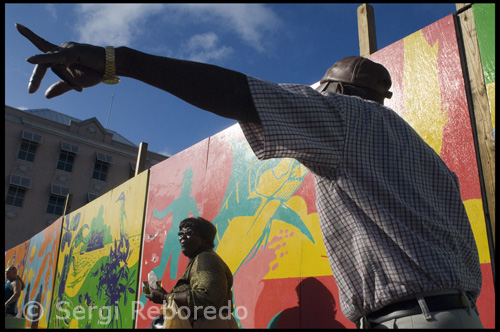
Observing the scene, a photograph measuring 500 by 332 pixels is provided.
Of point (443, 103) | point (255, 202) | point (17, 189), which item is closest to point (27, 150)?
point (17, 189)

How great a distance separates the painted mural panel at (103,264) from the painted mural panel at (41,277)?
2.17ft

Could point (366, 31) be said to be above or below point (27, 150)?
below

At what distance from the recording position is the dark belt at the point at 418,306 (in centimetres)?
106

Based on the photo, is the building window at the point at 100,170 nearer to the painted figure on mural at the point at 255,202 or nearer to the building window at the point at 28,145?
the building window at the point at 28,145

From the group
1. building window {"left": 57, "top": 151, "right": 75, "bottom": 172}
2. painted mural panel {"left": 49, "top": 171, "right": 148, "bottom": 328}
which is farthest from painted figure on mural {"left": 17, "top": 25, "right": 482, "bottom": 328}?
building window {"left": 57, "top": 151, "right": 75, "bottom": 172}

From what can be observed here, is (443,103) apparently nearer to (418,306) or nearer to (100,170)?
(418,306)

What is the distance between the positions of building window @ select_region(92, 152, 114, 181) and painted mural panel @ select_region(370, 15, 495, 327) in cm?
2131

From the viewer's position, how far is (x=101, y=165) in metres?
22.9

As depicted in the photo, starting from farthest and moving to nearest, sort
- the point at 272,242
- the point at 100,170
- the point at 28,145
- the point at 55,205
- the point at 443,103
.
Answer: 1. the point at 100,170
2. the point at 55,205
3. the point at 28,145
4. the point at 272,242
5. the point at 443,103

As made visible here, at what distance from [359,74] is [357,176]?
403 millimetres

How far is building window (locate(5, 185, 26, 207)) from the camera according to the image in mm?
19652

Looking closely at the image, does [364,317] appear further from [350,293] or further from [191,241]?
[191,241]

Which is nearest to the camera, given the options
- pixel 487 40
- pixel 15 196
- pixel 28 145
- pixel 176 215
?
pixel 487 40

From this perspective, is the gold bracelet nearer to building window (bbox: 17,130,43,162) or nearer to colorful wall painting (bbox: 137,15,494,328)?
colorful wall painting (bbox: 137,15,494,328)
